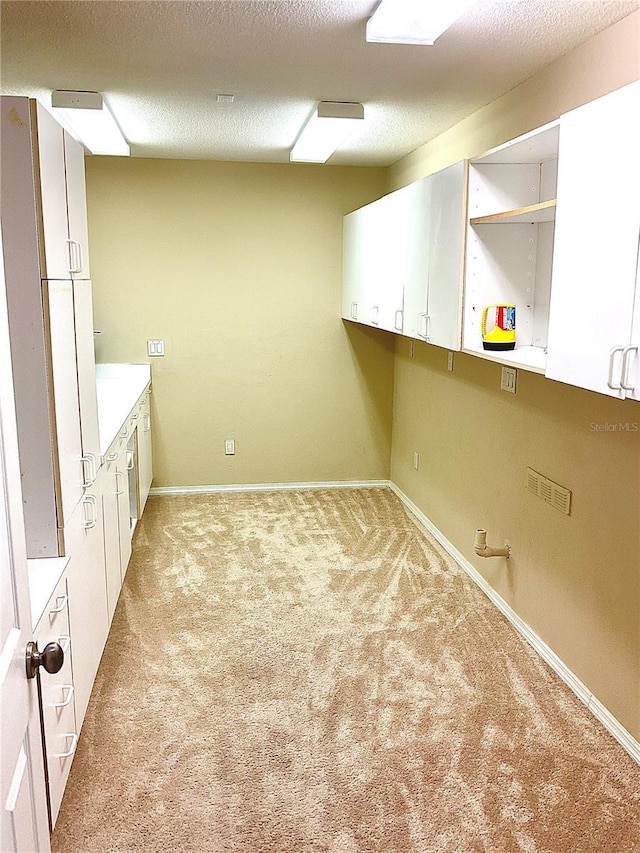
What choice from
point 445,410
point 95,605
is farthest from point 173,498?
point 95,605

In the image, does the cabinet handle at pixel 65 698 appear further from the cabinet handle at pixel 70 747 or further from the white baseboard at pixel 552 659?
the white baseboard at pixel 552 659

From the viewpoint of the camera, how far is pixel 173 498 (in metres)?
5.34

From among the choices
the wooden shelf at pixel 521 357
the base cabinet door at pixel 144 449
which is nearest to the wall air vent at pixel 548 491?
the wooden shelf at pixel 521 357

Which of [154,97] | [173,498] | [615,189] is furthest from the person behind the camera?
[173,498]

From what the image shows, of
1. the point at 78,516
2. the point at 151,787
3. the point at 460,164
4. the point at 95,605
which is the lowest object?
the point at 151,787

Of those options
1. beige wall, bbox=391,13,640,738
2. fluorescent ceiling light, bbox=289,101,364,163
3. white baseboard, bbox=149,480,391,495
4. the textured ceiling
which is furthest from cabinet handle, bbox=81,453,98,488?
white baseboard, bbox=149,480,391,495

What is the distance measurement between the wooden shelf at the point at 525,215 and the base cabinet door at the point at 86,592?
1792 mm

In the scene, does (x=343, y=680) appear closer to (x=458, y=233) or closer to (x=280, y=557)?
(x=280, y=557)

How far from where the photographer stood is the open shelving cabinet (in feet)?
9.37

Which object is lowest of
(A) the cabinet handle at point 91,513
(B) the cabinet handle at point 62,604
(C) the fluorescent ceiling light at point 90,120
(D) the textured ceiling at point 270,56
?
(B) the cabinet handle at point 62,604

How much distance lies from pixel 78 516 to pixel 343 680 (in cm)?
127

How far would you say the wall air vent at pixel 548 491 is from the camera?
9.50ft

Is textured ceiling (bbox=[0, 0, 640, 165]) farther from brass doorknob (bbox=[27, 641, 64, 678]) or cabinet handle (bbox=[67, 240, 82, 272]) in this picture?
brass doorknob (bbox=[27, 641, 64, 678])

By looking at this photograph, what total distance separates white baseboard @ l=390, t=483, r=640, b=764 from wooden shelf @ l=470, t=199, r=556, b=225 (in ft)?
5.82
